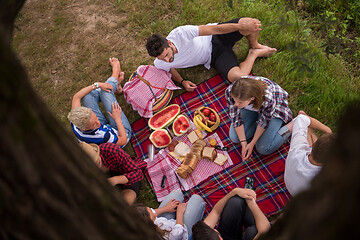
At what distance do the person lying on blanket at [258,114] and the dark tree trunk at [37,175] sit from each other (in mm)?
2493

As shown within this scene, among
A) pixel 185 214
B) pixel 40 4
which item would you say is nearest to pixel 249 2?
pixel 185 214

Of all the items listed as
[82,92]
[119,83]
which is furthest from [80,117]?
[119,83]

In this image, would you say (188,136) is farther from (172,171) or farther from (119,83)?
(119,83)

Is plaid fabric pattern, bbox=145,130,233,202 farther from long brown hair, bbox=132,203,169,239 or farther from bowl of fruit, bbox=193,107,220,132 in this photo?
long brown hair, bbox=132,203,169,239

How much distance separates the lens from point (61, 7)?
209 inches

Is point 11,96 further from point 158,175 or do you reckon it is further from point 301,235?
point 158,175

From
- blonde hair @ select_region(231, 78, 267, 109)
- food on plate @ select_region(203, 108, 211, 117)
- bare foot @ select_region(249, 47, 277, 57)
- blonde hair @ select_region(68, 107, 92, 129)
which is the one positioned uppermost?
blonde hair @ select_region(68, 107, 92, 129)

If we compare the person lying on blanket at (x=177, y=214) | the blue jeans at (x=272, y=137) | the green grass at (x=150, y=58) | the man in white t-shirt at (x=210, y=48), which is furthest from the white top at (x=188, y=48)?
the person lying on blanket at (x=177, y=214)

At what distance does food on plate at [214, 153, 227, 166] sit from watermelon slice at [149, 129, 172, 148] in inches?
29.0

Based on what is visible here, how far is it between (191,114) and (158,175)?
3.52 feet

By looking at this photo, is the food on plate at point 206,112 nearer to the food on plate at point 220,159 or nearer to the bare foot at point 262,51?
the food on plate at point 220,159

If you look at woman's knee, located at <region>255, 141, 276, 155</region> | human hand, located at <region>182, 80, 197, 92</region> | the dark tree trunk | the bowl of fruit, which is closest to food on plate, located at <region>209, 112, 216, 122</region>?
the bowl of fruit

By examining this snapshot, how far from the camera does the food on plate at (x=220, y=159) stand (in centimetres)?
356

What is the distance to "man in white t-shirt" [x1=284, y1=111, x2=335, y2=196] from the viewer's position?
236 cm
